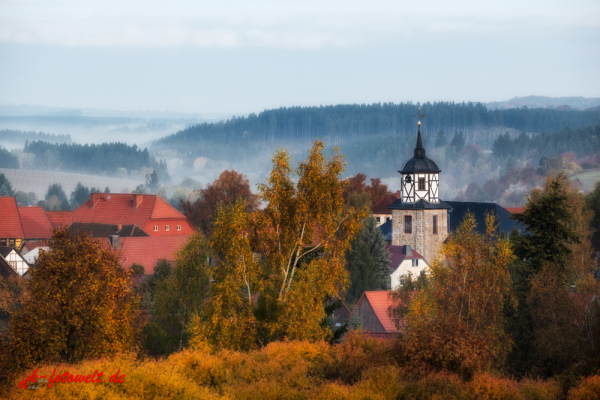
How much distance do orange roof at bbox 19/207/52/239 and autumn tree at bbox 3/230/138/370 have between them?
74.0 metres

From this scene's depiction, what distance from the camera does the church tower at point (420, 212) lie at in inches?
2704

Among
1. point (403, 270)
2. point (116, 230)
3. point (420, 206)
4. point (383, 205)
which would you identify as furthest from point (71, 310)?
point (383, 205)

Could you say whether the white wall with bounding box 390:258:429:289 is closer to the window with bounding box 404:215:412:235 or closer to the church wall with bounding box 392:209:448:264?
the church wall with bounding box 392:209:448:264

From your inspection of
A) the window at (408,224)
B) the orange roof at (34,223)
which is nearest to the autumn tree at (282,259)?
the window at (408,224)

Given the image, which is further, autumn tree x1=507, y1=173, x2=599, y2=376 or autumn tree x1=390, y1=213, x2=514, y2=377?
autumn tree x1=507, y1=173, x2=599, y2=376

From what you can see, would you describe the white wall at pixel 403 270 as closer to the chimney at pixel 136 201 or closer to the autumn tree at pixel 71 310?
the chimney at pixel 136 201

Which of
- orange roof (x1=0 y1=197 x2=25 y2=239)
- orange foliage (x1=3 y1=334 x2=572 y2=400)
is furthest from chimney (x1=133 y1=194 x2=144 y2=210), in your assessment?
orange foliage (x1=3 y1=334 x2=572 y2=400)

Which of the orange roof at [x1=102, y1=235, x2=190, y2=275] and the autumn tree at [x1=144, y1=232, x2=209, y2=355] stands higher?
the autumn tree at [x1=144, y1=232, x2=209, y2=355]

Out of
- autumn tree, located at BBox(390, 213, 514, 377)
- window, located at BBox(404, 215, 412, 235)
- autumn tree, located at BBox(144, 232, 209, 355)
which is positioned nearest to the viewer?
autumn tree, located at BBox(390, 213, 514, 377)

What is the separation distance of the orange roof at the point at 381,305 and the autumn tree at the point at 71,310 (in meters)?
27.3

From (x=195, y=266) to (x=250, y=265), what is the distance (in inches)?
388

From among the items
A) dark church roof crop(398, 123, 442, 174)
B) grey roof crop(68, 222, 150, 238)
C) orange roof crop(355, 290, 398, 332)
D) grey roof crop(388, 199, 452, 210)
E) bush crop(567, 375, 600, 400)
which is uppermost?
dark church roof crop(398, 123, 442, 174)

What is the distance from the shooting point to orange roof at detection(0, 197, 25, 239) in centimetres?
8294

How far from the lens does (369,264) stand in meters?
61.6
